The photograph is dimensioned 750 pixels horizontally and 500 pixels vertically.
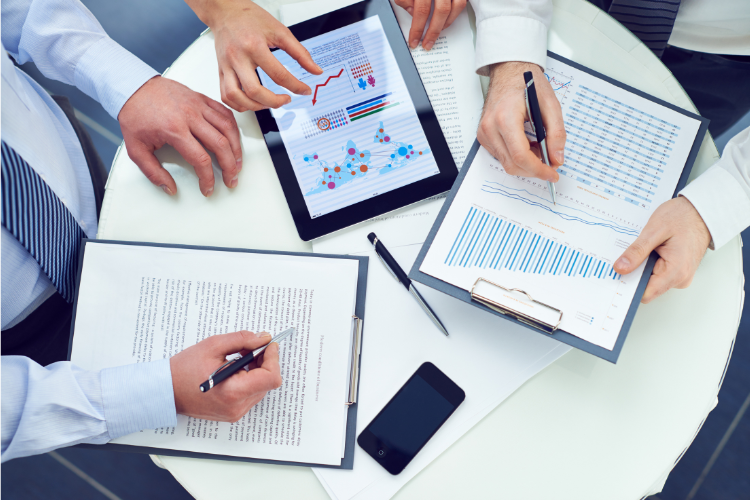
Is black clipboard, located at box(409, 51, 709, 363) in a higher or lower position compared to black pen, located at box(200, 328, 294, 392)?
higher

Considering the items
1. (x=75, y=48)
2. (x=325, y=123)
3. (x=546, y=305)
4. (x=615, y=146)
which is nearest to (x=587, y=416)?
(x=546, y=305)

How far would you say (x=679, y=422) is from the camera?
73cm

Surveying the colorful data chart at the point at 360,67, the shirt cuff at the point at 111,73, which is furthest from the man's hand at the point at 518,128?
the shirt cuff at the point at 111,73

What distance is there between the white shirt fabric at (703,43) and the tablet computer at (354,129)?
0.50 ft

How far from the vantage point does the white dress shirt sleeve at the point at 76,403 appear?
0.66 m

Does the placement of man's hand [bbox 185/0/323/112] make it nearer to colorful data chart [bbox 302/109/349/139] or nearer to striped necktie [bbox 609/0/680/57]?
colorful data chart [bbox 302/109/349/139]

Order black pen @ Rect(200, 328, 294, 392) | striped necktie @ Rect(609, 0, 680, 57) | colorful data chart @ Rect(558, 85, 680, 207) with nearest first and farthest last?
black pen @ Rect(200, 328, 294, 392) < colorful data chart @ Rect(558, 85, 680, 207) < striped necktie @ Rect(609, 0, 680, 57)

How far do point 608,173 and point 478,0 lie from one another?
39cm

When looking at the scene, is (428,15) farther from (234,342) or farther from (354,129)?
(234,342)

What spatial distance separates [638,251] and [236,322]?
2.09 ft

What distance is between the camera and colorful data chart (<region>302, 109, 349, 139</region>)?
81 centimetres

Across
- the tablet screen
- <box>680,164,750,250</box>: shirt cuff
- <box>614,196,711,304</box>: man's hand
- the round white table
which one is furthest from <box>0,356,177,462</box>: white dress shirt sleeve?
<box>680,164,750,250</box>: shirt cuff

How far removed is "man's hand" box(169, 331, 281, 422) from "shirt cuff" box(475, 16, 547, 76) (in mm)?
609

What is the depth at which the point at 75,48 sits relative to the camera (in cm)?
83
